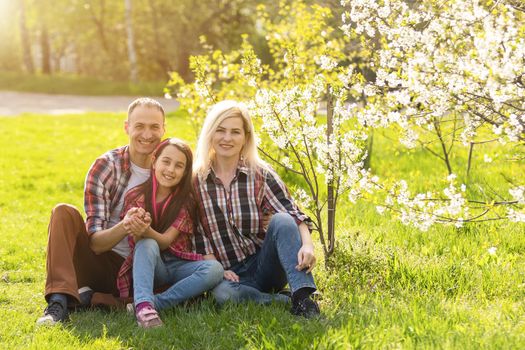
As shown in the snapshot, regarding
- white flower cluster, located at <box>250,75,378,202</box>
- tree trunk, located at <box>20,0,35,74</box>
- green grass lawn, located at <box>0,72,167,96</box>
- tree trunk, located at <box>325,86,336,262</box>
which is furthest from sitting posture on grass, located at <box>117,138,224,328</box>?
tree trunk, located at <box>20,0,35,74</box>

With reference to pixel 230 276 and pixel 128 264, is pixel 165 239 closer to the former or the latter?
pixel 128 264

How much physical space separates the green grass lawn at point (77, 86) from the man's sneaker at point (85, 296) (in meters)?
19.2

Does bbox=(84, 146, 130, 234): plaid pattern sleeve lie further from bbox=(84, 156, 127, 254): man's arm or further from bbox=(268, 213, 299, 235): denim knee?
bbox=(268, 213, 299, 235): denim knee

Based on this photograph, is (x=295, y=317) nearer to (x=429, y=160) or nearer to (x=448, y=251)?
(x=448, y=251)

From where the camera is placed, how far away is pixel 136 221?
146 inches

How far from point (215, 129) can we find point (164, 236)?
740 millimetres

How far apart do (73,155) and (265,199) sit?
7280 millimetres

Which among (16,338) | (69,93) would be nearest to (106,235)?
(16,338)

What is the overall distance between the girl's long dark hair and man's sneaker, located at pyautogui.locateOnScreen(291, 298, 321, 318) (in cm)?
90

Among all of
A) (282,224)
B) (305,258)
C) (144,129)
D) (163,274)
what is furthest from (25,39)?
(305,258)

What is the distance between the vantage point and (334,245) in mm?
4594

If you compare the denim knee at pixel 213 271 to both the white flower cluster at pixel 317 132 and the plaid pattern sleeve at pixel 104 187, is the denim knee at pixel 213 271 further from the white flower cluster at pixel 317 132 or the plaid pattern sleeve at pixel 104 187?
the white flower cluster at pixel 317 132

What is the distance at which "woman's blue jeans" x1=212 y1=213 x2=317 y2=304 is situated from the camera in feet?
12.2

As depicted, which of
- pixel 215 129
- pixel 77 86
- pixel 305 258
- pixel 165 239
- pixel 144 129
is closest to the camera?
pixel 305 258
